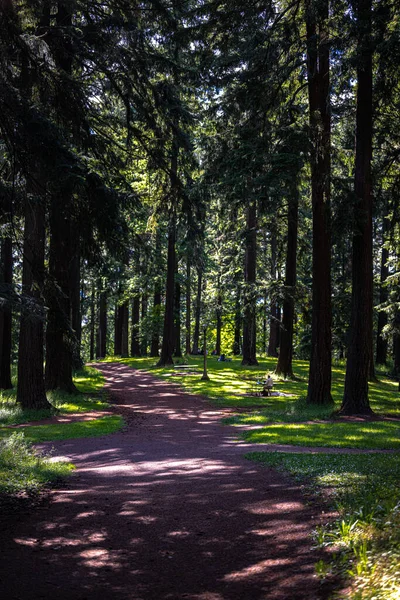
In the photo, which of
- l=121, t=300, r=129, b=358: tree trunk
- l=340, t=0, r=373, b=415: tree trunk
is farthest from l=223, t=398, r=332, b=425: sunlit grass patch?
l=121, t=300, r=129, b=358: tree trunk

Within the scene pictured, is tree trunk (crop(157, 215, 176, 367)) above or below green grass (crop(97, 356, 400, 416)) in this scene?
above

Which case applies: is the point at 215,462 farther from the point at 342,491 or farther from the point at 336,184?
the point at 336,184

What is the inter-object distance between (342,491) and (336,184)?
10.3 m

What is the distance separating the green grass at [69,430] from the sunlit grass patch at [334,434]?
3729 millimetres

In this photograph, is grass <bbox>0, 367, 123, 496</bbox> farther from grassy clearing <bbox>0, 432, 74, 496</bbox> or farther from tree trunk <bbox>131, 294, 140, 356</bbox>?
tree trunk <bbox>131, 294, 140, 356</bbox>

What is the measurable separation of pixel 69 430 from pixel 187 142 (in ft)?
24.7

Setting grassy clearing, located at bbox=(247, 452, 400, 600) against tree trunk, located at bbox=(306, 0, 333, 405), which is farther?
tree trunk, located at bbox=(306, 0, 333, 405)

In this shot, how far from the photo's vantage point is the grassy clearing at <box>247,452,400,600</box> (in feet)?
12.4

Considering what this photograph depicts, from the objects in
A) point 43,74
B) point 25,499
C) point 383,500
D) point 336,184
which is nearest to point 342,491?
point 383,500

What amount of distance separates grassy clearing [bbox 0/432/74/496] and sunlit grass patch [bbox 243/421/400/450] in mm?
4690

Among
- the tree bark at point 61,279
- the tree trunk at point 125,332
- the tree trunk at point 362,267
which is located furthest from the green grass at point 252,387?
the tree trunk at point 125,332

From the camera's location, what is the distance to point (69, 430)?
13.2 m

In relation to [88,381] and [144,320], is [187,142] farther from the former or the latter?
[144,320]

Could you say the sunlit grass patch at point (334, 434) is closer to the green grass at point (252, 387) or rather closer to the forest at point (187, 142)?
the forest at point (187, 142)
